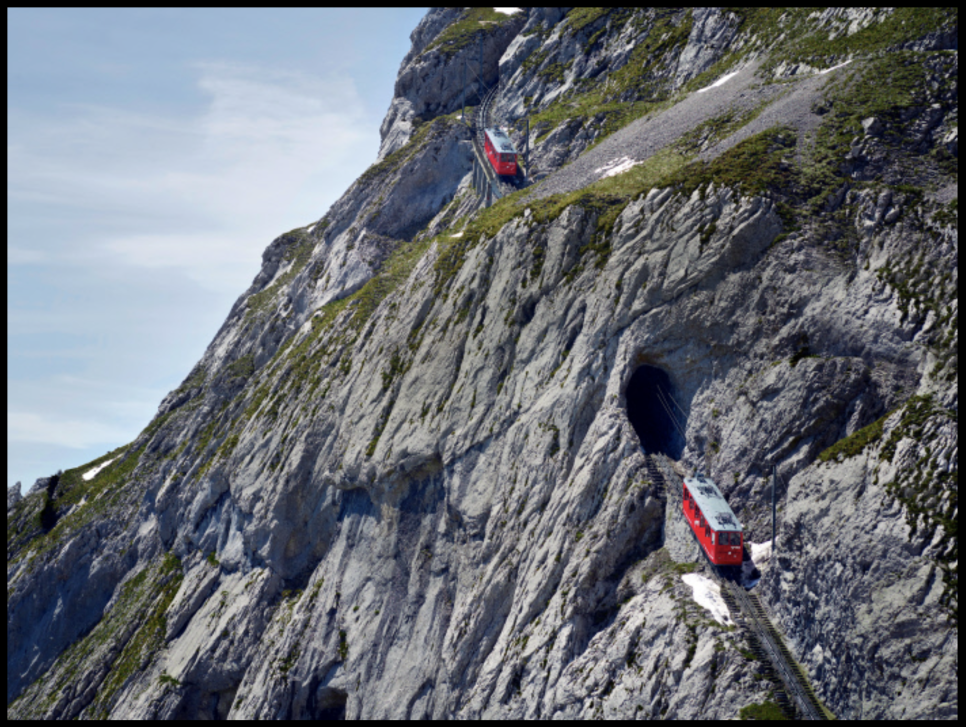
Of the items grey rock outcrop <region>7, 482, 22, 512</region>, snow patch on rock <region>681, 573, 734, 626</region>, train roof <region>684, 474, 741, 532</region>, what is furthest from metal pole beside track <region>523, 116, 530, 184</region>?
grey rock outcrop <region>7, 482, 22, 512</region>

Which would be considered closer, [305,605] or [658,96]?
[305,605]

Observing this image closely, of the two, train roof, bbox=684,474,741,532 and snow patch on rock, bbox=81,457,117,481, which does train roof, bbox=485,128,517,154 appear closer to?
train roof, bbox=684,474,741,532

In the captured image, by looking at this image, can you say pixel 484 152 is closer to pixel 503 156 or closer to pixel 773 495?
pixel 503 156

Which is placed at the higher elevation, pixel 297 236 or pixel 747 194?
pixel 297 236

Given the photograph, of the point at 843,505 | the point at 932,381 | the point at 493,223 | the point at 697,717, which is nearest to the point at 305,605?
the point at 493,223

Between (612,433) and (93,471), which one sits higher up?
(93,471)

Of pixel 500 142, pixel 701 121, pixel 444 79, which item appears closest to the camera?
pixel 701 121

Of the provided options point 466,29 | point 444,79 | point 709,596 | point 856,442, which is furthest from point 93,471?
point 856,442

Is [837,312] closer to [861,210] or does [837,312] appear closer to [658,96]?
[861,210]

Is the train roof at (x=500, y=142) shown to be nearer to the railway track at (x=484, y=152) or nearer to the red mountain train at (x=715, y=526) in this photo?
the railway track at (x=484, y=152)
